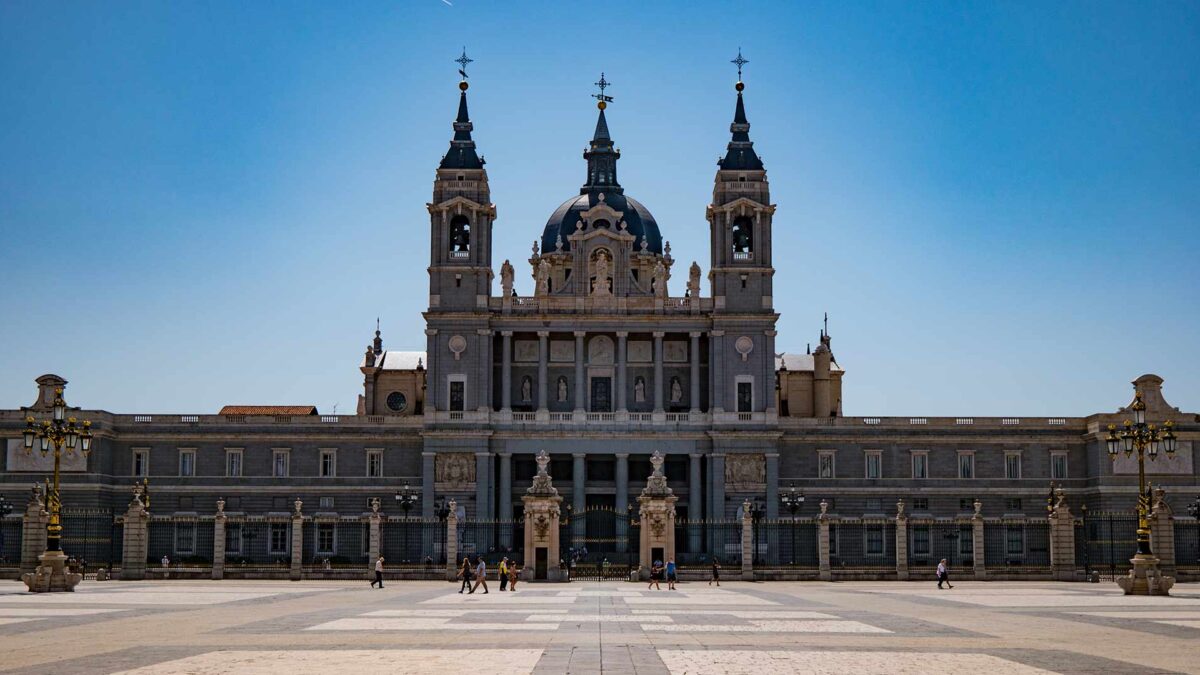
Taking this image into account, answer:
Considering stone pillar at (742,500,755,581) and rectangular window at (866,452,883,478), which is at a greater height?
rectangular window at (866,452,883,478)

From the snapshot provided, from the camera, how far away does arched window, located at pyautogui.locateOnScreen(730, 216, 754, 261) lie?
9219 centimetres

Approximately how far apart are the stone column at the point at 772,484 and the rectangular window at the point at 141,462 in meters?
38.2

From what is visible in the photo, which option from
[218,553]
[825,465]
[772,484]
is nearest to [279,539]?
[218,553]

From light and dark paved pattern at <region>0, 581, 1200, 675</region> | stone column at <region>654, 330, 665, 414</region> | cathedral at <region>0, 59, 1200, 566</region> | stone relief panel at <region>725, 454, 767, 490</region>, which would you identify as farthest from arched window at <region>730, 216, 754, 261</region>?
light and dark paved pattern at <region>0, 581, 1200, 675</region>

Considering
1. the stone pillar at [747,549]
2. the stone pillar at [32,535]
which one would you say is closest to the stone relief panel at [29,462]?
the stone pillar at [32,535]

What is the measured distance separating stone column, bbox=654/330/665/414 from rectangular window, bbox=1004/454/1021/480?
21.8m

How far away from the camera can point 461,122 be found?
312 ft

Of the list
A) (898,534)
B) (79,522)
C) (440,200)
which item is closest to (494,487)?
(440,200)

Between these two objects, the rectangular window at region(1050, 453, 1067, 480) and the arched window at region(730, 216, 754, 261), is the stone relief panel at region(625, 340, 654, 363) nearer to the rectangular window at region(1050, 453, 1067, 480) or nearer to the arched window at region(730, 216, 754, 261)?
the arched window at region(730, 216, 754, 261)

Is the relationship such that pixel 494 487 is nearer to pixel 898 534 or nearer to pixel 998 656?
pixel 898 534

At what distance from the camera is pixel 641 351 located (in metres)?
94.1

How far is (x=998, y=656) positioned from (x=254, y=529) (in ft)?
215

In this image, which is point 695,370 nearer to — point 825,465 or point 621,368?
point 621,368

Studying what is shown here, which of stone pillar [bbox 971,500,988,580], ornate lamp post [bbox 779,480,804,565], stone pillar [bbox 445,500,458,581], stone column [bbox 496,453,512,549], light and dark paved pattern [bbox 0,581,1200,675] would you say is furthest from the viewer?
stone column [bbox 496,453,512,549]
